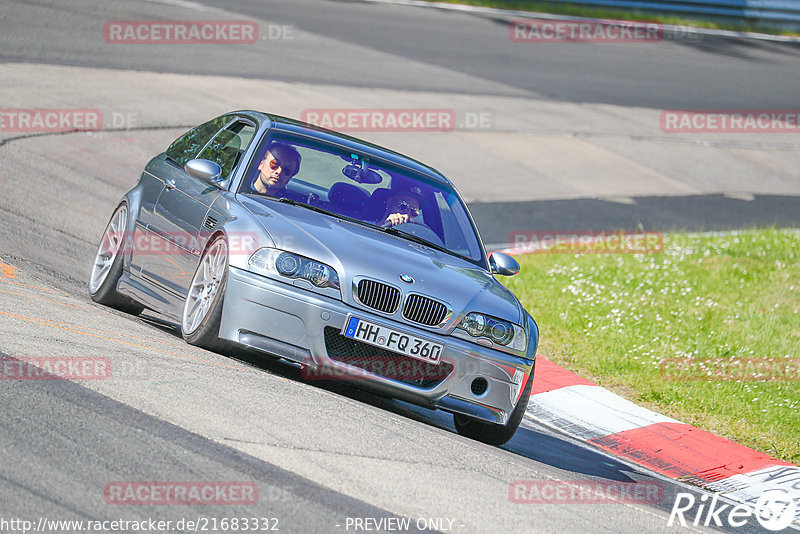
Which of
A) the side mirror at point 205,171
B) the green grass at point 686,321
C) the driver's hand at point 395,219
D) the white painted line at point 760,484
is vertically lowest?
the green grass at point 686,321

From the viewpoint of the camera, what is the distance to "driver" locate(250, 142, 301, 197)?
7.11 meters

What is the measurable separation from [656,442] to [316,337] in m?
2.89

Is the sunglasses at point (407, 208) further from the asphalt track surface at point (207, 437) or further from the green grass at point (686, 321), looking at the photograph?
the green grass at point (686, 321)

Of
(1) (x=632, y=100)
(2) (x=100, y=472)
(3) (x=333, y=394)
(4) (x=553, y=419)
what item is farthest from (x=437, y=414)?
(1) (x=632, y=100)

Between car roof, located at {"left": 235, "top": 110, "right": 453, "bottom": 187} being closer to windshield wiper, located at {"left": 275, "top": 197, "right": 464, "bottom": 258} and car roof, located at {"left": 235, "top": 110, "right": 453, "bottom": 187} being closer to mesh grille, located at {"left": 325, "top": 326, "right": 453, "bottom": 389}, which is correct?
windshield wiper, located at {"left": 275, "top": 197, "right": 464, "bottom": 258}

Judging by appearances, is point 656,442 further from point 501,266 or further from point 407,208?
point 407,208

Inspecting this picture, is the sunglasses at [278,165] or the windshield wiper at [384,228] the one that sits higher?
the sunglasses at [278,165]

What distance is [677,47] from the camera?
90.2 ft

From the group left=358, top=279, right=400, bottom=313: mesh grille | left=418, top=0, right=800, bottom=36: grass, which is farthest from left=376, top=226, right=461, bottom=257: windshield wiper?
left=418, top=0, right=800, bottom=36: grass

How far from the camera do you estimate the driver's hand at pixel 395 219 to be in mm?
7199

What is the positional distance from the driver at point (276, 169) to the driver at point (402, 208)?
0.66 meters

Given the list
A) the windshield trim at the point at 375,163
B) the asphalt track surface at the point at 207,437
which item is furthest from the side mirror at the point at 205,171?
the asphalt track surface at the point at 207,437

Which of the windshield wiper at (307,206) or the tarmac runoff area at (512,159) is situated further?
the tarmac runoff area at (512,159)

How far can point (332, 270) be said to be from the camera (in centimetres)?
617
